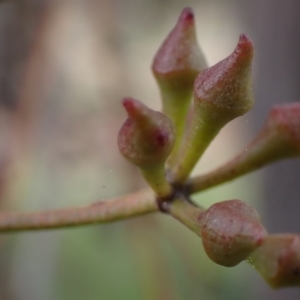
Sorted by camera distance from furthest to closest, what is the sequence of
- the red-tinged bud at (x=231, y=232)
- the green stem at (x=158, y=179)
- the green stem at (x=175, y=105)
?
1. the green stem at (x=175, y=105)
2. the green stem at (x=158, y=179)
3. the red-tinged bud at (x=231, y=232)

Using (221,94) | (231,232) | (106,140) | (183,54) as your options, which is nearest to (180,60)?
(183,54)

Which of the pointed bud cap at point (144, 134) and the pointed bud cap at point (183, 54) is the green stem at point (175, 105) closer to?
the pointed bud cap at point (183, 54)

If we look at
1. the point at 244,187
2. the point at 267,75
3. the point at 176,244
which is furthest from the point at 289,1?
the point at 176,244

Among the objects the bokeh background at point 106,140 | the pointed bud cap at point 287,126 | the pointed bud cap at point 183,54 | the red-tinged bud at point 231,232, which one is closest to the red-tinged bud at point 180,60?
the pointed bud cap at point 183,54

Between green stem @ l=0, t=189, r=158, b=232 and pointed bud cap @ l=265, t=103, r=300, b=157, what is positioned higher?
pointed bud cap @ l=265, t=103, r=300, b=157

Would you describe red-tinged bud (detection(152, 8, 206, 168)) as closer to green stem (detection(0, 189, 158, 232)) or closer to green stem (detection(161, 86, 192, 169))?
green stem (detection(161, 86, 192, 169))

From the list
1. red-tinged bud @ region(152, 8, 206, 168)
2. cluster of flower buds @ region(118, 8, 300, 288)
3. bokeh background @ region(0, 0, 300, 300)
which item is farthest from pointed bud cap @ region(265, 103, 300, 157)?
bokeh background @ region(0, 0, 300, 300)
